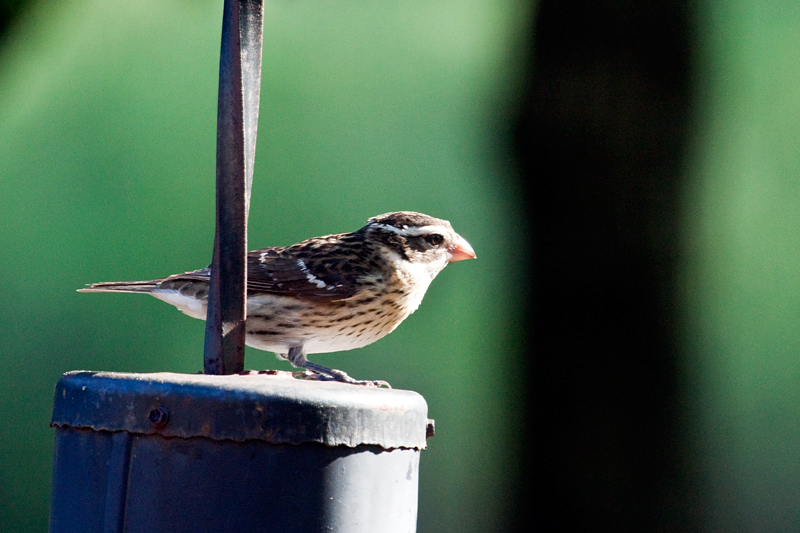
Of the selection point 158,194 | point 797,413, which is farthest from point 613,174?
point 158,194

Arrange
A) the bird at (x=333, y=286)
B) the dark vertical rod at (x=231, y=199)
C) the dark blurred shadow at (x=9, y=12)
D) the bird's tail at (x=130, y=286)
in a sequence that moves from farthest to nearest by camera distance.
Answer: the dark blurred shadow at (x=9, y=12) < the bird's tail at (x=130, y=286) < the bird at (x=333, y=286) < the dark vertical rod at (x=231, y=199)

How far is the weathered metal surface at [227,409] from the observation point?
5.01ft

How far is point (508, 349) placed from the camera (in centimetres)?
450

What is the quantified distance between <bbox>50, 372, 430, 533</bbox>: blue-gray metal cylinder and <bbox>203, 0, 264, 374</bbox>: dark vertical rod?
0.21m

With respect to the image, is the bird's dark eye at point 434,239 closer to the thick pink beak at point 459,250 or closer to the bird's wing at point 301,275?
the thick pink beak at point 459,250

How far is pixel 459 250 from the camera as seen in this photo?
3518mm

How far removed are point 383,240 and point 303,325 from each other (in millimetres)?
618

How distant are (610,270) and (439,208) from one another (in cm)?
100

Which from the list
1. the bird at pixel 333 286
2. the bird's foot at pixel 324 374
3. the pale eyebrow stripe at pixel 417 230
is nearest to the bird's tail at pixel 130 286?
the bird at pixel 333 286

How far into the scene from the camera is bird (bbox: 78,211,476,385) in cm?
311

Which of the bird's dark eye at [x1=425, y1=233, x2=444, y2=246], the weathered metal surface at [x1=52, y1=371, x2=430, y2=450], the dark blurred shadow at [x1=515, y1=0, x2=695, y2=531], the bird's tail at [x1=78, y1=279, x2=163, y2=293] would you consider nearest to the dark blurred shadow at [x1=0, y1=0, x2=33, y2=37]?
the bird's tail at [x1=78, y1=279, x2=163, y2=293]

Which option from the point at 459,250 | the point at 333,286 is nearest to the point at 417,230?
the point at 459,250

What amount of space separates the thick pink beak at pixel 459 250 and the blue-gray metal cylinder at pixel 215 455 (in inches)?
74.9

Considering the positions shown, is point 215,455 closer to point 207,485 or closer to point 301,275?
point 207,485
